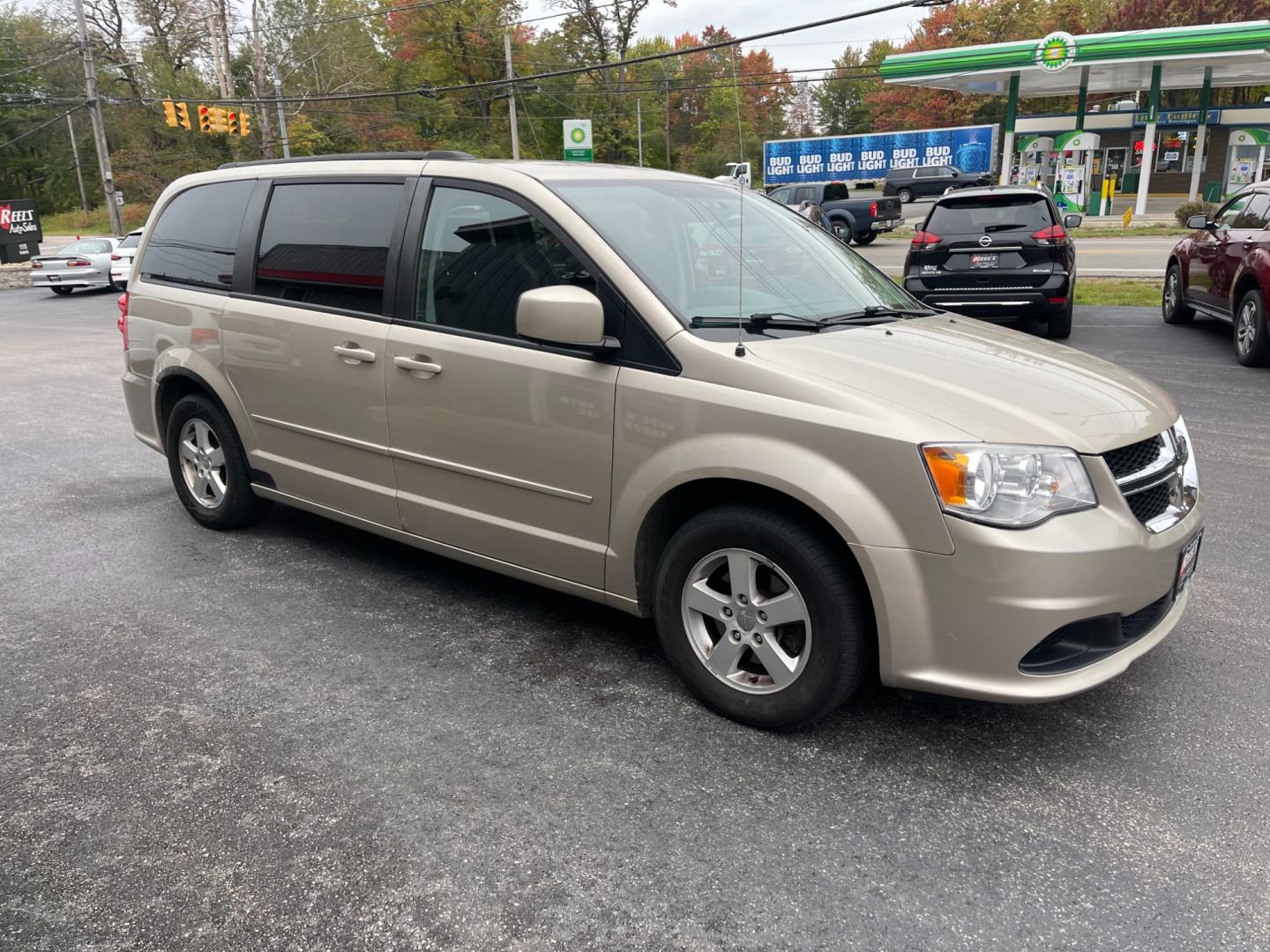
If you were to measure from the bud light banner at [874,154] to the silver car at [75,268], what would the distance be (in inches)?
1163

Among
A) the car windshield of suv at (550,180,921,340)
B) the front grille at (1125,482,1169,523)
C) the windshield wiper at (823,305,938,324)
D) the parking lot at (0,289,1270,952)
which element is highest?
the car windshield of suv at (550,180,921,340)

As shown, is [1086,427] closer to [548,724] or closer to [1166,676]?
[1166,676]

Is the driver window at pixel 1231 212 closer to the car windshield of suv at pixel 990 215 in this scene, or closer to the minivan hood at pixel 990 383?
the car windshield of suv at pixel 990 215

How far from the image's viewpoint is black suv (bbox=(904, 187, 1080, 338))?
1074 centimetres

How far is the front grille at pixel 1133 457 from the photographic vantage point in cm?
289

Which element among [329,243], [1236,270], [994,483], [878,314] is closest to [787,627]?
[994,483]

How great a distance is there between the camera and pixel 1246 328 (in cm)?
938

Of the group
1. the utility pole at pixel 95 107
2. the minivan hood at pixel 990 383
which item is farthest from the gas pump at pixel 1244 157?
the minivan hood at pixel 990 383

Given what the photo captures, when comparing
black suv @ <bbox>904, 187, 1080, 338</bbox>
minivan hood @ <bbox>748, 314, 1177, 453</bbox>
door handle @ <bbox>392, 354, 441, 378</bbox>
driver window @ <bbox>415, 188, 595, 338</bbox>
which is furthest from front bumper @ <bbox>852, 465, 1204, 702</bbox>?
black suv @ <bbox>904, 187, 1080, 338</bbox>

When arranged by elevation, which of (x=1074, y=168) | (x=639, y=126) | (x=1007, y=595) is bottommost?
(x=1007, y=595)

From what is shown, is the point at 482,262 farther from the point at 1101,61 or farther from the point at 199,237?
the point at 1101,61

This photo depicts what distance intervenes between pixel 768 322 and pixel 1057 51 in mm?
34220

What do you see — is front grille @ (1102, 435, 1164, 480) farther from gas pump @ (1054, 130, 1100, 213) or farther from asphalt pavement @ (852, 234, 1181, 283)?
gas pump @ (1054, 130, 1100, 213)

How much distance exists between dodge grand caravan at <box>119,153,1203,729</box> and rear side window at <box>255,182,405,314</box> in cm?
2
